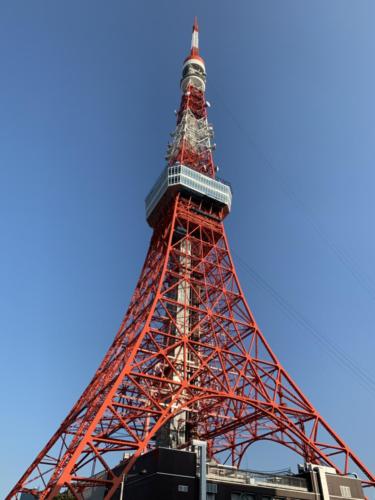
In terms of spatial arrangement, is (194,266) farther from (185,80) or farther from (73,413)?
(185,80)

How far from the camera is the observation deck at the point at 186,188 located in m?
30.9

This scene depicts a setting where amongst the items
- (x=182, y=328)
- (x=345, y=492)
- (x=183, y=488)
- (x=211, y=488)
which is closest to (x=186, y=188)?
(x=182, y=328)

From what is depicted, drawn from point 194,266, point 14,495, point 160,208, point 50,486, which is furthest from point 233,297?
point 14,495

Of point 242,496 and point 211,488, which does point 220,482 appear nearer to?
point 211,488

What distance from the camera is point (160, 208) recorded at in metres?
32.7

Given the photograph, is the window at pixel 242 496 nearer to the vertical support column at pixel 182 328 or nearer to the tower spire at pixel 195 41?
the vertical support column at pixel 182 328

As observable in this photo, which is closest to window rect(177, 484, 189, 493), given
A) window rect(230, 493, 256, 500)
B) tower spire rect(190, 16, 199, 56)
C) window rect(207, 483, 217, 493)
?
window rect(207, 483, 217, 493)

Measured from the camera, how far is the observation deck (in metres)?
30.9

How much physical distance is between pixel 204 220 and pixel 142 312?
929 centimetres

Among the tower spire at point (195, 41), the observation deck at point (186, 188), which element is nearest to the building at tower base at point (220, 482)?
the observation deck at point (186, 188)

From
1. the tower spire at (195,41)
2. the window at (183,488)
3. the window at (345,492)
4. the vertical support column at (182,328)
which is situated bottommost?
the window at (183,488)

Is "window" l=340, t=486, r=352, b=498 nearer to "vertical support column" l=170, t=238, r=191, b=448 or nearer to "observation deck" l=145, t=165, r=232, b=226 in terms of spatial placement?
"vertical support column" l=170, t=238, r=191, b=448

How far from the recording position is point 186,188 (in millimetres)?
30938

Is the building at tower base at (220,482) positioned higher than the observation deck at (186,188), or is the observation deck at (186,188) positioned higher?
the observation deck at (186,188)
